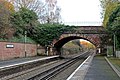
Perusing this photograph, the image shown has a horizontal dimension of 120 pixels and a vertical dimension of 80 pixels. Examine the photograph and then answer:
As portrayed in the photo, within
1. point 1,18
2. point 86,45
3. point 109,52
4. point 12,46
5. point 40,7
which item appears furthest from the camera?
point 86,45

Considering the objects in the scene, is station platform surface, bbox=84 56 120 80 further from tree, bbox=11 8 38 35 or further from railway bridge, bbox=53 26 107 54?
railway bridge, bbox=53 26 107 54

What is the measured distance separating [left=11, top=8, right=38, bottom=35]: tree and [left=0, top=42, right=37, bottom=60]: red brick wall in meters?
3.67

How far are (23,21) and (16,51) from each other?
1203cm

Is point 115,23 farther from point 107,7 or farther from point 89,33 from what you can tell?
point 89,33

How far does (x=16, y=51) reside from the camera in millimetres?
46781

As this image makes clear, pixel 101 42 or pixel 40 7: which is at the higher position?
pixel 40 7

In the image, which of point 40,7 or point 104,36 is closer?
point 104,36

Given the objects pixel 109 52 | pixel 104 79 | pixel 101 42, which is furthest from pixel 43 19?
pixel 104 79

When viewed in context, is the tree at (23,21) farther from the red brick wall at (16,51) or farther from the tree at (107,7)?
→ the tree at (107,7)

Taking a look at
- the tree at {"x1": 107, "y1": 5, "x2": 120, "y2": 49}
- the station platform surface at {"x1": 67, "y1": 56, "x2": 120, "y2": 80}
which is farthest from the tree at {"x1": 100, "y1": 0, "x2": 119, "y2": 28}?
the station platform surface at {"x1": 67, "y1": 56, "x2": 120, "y2": 80}

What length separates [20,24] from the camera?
54.4 meters

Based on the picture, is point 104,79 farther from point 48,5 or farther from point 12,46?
point 48,5

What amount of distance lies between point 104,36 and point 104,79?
4566 cm

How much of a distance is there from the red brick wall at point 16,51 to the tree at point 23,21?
3.67 meters
